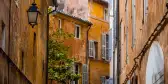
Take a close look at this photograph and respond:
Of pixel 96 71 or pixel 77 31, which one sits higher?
pixel 77 31

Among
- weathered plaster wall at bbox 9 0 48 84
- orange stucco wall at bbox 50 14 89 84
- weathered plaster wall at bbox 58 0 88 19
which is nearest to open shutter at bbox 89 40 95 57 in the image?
orange stucco wall at bbox 50 14 89 84

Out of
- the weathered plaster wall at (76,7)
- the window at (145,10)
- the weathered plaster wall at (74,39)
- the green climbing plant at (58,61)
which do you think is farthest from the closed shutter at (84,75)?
the window at (145,10)

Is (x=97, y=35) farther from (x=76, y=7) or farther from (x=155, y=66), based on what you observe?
(x=155, y=66)

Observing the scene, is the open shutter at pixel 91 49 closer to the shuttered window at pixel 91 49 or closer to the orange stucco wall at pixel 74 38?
the shuttered window at pixel 91 49

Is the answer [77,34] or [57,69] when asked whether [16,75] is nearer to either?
[57,69]

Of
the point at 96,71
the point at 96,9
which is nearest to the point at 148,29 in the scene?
the point at 96,71

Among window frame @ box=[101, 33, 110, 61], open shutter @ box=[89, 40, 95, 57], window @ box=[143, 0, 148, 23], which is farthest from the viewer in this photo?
window frame @ box=[101, 33, 110, 61]

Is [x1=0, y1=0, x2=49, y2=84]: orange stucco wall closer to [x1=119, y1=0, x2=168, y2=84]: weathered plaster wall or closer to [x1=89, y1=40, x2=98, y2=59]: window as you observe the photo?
[x1=119, y1=0, x2=168, y2=84]: weathered plaster wall

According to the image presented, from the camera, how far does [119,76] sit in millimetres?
33344

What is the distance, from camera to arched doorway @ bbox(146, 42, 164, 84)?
13902 mm

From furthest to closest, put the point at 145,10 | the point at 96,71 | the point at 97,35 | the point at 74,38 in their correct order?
1. the point at 97,35
2. the point at 96,71
3. the point at 74,38
4. the point at 145,10

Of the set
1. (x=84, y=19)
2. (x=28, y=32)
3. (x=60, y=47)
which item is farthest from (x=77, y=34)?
(x=28, y=32)

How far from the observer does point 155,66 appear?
15055 mm

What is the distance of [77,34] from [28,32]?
27743 millimetres
